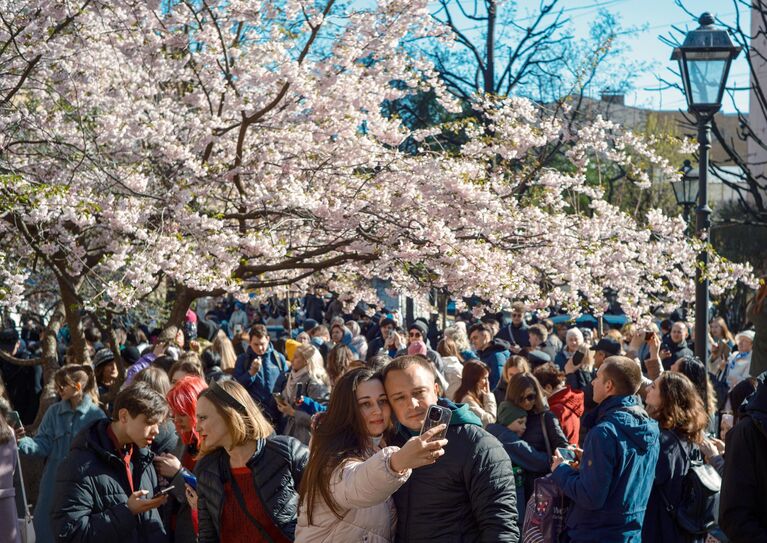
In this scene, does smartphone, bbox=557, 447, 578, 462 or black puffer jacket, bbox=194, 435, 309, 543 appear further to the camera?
smartphone, bbox=557, 447, 578, 462

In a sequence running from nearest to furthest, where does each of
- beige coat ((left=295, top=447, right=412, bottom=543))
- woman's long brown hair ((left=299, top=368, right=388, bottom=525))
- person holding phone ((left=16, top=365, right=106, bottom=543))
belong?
1. beige coat ((left=295, top=447, right=412, bottom=543))
2. woman's long brown hair ((left=299, top=368, right=388, bottom=525))
3. person holding phone ((left=16, top=365, right=106, bottom=543))

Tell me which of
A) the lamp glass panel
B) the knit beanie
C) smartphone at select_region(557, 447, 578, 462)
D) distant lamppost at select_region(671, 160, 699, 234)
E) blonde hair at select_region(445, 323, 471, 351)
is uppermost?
the lamp glass panel

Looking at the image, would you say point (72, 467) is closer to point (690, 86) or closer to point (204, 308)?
point (690, 86)

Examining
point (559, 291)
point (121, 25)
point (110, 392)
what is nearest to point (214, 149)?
point (121, 25)

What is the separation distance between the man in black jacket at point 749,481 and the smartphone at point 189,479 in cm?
259

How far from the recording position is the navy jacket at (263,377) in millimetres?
10156

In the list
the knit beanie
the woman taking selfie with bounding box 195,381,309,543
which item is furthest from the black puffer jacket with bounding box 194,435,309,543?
the knit beanie

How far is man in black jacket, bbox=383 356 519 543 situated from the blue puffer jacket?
5.08 feet

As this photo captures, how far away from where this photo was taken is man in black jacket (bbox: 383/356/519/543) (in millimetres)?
3619

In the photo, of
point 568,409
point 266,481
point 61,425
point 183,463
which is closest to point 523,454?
point 568,409

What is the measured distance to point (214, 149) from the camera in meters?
11.5

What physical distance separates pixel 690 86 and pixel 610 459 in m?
5.07

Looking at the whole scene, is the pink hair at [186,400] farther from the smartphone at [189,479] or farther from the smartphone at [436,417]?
→ the smartphone at [436,417]

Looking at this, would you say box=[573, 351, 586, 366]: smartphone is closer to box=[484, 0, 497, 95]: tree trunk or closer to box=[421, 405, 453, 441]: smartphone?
box=[421, 405, 453, 441]: smartphone
